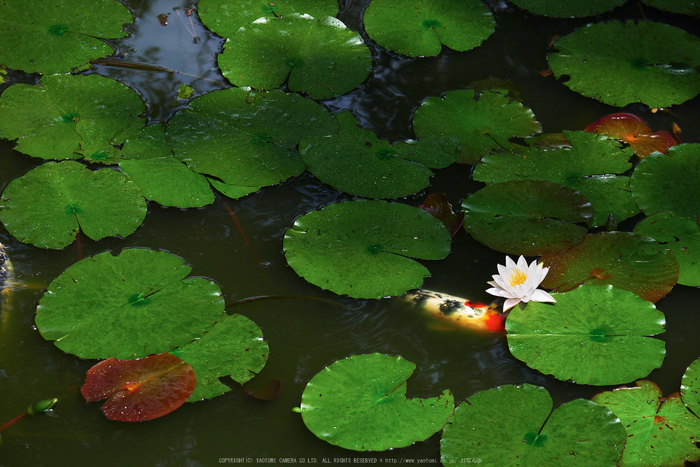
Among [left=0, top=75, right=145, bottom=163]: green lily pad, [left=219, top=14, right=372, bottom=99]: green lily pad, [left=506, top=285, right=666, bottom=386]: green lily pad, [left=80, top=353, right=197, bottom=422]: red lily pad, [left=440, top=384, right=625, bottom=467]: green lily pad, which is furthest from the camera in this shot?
[left=219, top=14, right=372, bottom=99]: green lily pad

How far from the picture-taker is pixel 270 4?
2.82 m

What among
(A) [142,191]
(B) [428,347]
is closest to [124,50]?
(A) [142,191]

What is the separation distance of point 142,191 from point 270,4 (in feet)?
4.32

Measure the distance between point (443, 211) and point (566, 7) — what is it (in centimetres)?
161

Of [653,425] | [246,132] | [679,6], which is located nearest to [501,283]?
[653,425]

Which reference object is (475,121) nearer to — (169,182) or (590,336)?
(590,336)

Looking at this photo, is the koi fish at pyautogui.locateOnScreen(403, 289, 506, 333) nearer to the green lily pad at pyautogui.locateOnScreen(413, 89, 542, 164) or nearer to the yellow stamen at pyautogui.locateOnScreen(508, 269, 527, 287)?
the yellow stamen at pyautogui.locateOnScreen(508, 269, 527, 287)

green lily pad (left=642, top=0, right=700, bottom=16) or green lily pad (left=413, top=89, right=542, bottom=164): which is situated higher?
green lily pad (left=642, top=0, right=700, bottom=16)

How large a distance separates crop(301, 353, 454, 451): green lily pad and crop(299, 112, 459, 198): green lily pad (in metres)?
0.75

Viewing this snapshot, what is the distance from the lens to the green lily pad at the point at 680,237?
1954mm

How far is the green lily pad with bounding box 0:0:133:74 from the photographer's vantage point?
99.8 inches

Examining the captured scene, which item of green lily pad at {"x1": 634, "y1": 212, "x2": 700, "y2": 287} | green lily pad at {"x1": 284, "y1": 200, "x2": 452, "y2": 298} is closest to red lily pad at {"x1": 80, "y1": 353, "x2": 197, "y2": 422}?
green lily pad at {"x1": 284, "y1": 200, "x2": 452, "y2": 298}

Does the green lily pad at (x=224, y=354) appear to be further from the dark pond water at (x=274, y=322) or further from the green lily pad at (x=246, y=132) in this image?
the green lily pad at (x=246, y=132)

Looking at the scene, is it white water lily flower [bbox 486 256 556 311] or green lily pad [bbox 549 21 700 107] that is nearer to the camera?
white water lily flower [bbox 486 256 556 311]
